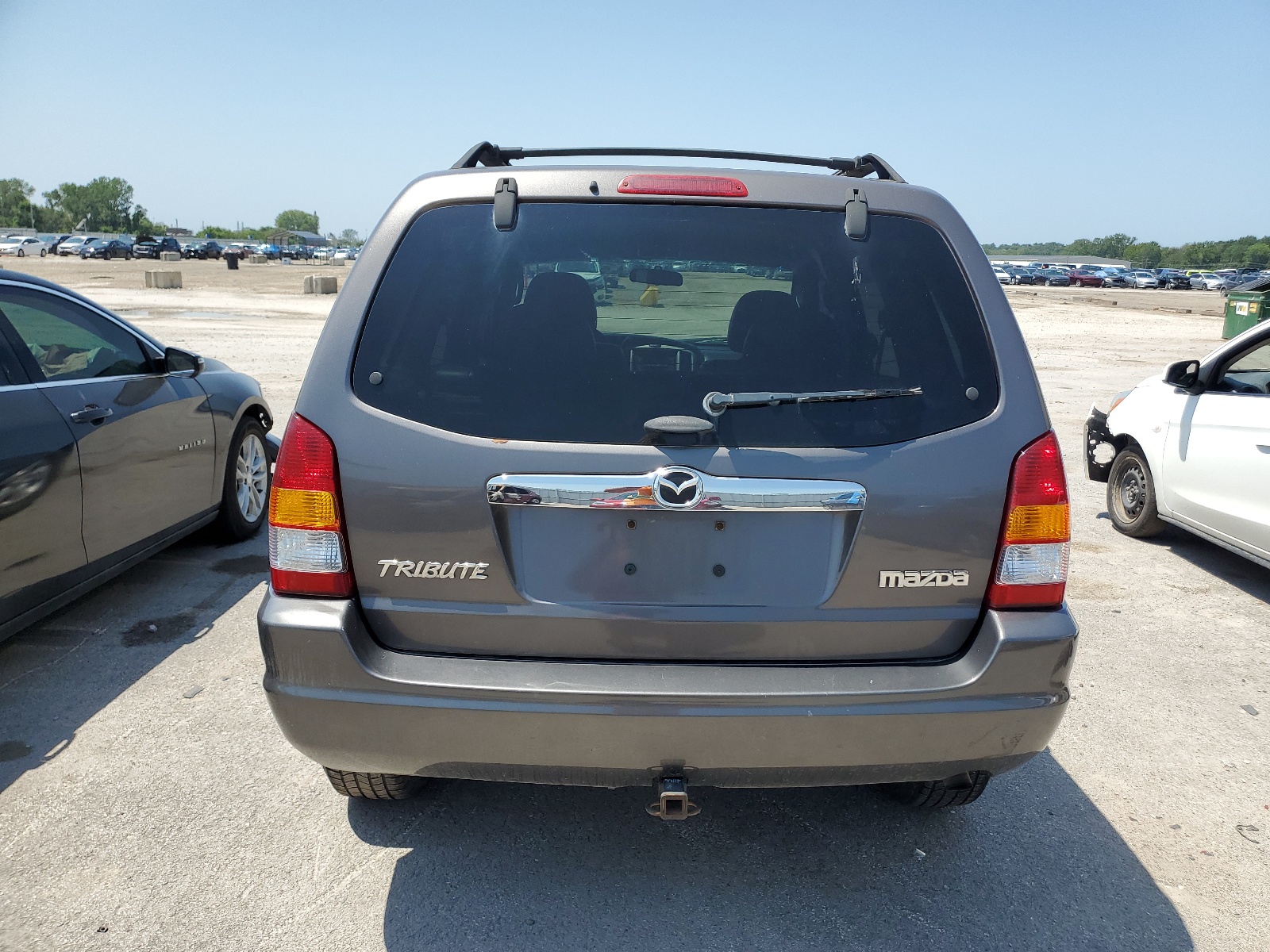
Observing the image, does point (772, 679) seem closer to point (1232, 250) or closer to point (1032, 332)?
point (1032, 332)

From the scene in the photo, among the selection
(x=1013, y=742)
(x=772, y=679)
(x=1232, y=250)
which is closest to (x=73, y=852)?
(x=772, y=679)

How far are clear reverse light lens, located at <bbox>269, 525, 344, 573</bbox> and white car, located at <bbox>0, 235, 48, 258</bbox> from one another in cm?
7875

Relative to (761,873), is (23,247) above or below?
above

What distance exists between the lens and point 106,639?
4.47 meters

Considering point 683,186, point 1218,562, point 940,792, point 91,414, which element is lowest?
point 1218,562

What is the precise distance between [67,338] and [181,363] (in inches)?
29.1

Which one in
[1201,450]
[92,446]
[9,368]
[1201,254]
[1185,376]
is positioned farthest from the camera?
[1201,254]

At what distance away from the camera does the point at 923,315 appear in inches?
95.3

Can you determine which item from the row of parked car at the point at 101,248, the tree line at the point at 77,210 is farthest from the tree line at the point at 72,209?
the row of parked car at the point at 101,248

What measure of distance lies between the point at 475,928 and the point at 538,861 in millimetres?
329

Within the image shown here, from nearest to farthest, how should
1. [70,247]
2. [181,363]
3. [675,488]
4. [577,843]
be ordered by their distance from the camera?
[675,488] < [577,843] < [181,363] < [70,247]

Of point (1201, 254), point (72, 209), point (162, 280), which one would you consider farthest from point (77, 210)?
point (1201, 254)

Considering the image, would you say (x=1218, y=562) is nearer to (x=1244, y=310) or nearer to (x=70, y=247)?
(x=1244, y=310)

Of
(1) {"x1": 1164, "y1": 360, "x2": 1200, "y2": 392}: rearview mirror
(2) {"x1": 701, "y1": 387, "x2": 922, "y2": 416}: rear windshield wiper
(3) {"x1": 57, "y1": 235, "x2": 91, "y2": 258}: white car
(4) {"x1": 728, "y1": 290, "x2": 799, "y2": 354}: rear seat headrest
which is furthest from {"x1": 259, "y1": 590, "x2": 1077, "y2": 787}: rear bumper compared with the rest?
(3) {"x1": 57, "y1": 235, "x2": 91, "y2": 258}: white car
